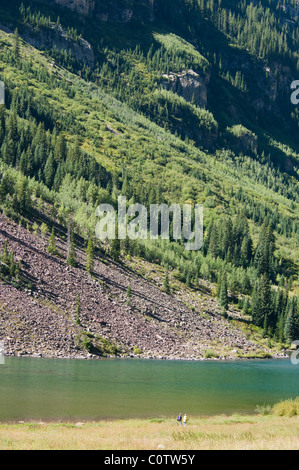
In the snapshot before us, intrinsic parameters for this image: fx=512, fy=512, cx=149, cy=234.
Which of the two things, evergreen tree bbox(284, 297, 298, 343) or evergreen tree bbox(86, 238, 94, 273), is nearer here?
evergreen tree bbox(86, 238, 94, 273)

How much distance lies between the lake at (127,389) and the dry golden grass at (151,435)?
5.71 metres

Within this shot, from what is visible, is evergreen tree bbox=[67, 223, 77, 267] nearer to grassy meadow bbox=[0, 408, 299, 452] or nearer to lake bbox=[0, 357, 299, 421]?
lake bbox=[0, 357, 299, 421]

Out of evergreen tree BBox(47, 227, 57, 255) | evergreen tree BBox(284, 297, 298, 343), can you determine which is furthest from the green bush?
evergreen tree BBox(284, 297, 298, 343)

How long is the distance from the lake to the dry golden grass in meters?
5.71

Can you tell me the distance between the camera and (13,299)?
88.8m

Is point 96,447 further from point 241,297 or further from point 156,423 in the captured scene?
point 241,297

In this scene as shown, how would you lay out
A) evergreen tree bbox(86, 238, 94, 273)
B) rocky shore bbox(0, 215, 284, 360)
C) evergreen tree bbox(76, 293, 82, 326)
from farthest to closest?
evergreen tree bbox(86, 238, 94, 273) → evergreen tree bbox(76, 293, 82, 326) → rocky shore bbox(0, 215, 284, 360)

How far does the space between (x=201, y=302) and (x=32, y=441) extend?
377 ft

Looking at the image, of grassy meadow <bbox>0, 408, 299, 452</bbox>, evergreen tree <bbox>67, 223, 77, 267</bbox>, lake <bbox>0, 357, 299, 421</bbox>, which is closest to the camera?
grassy meadow <bbox>0, 408, 299, 452</bbox>

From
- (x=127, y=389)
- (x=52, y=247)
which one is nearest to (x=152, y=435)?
(x=127, y=389)

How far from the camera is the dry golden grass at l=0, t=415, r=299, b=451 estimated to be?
90.7ft

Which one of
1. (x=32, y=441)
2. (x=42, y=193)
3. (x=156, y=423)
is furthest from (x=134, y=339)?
(x=42, y=193)

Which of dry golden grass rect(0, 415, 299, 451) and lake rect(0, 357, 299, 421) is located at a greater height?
dry golden grass rect(0, 415, 299, 451)

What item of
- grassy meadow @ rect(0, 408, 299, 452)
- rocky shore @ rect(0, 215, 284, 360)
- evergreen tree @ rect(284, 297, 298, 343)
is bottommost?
evergreen tree @ rect(284, 297, 298, 343)
